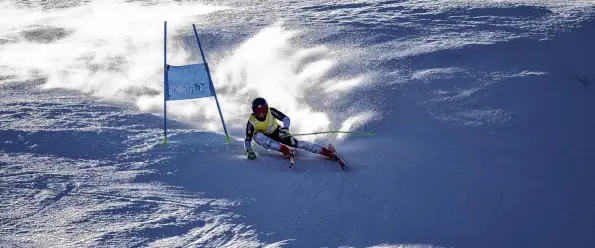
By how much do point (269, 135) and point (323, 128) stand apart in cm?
105

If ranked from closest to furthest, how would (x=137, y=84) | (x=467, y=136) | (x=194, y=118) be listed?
(x=467, y=136)
(x=194, y=118)
(x=137, y=84)

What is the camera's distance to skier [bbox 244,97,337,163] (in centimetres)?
751

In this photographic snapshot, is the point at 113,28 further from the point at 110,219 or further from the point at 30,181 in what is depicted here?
the point at 110,219

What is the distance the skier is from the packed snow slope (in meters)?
0.19

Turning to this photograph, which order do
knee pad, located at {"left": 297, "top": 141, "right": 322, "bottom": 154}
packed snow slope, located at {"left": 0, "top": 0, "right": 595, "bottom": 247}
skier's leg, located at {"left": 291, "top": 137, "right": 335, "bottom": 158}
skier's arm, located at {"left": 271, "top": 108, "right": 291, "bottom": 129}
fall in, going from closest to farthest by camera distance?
packed snow slope, located at {"left": 0, "top": 0, "right": 595, "bottom": 247}
skier's leg, located at {"left": 291, "top": 137, "right": 335, "bottom": 158}
knee pad, located at {"left": 297, "top": 141, "right": 322, "bottom": 154}
skier's arm, located at {"left": 271, "top": 108, "right": 291, "bottom": 129}

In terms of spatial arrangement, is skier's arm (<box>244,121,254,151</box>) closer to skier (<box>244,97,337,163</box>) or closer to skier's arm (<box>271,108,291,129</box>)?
skier (<box>244,97,337,163</box>)

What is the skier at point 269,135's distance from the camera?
24.6ft

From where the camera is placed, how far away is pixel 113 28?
47.0 feet

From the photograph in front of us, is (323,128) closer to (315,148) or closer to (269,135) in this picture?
(269,135)

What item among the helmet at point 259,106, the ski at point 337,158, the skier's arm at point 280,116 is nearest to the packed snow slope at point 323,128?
the ski at point 337,158

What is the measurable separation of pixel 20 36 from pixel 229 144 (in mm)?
8885

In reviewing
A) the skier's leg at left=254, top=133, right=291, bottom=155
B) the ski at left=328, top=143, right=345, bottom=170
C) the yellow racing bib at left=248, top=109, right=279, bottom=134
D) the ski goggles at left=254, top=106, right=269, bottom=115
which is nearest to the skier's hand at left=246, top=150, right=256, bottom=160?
the skier's leg at left=254, top=133, right=291, bottom=155

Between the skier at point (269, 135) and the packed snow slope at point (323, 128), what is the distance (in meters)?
0.19

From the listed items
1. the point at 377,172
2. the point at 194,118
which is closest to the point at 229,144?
the point at 194,118
